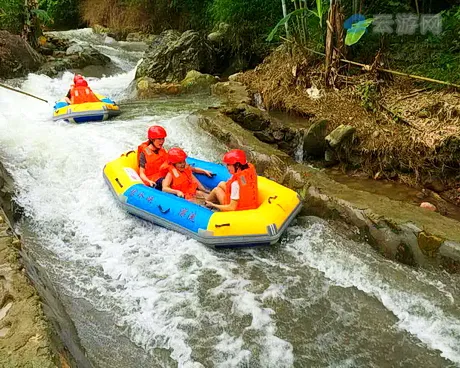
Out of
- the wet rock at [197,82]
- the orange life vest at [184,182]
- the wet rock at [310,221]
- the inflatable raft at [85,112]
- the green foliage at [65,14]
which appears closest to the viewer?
the wet rock at [310,221]

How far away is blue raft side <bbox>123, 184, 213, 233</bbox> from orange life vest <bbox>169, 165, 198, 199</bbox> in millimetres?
209

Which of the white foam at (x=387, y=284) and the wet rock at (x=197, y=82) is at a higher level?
the wet rock at (x=197, y=82)

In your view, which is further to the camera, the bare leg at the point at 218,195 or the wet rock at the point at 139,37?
the wet rock at the point at 139,37

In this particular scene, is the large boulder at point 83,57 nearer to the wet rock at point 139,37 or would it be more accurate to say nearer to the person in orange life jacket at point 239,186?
the wet rock at point 139,37

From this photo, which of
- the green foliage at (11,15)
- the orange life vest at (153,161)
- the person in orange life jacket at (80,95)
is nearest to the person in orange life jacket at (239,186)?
the orange life vest at (153,161)

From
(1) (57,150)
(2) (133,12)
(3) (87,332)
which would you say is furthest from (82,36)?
(3) (87,332)

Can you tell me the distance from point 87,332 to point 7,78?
9.54m

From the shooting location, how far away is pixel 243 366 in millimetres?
3031

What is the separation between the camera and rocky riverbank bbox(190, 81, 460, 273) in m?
3.86

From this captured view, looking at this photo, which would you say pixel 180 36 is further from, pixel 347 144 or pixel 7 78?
pixel 347 144

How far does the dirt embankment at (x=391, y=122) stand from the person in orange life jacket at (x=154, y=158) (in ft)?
6.92

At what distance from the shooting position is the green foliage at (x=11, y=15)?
41.3 ft

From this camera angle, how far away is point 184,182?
486 centimetres

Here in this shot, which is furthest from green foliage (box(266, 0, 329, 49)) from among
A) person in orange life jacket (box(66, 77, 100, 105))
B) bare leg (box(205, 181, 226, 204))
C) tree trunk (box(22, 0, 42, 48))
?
tree trunk (box(22, 0, 42, 48))
